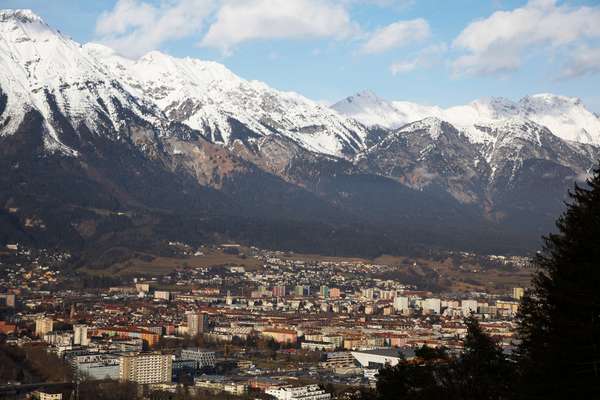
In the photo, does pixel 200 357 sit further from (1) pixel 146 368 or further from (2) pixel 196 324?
(2) pixel 196 324

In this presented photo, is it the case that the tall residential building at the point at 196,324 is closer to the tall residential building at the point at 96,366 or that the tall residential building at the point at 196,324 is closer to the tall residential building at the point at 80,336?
the tall residential building at the point at 80,336

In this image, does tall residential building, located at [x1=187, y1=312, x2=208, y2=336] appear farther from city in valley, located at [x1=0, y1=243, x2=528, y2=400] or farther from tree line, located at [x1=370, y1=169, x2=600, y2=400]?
tree line, located at [x1=370, y1=169, x2=600, y2=400]

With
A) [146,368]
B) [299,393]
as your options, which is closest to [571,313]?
[299,393]

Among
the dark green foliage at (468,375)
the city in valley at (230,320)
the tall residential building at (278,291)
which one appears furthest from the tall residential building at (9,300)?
the dark green foliage at (468,375)

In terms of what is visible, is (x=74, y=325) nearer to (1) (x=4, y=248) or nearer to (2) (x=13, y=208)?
(1) (x=4, y=248)

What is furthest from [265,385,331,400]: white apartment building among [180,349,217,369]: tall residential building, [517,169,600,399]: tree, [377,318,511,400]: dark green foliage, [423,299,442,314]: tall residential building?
[423,299,442,314]: tall residential building

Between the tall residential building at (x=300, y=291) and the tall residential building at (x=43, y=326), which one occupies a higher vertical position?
the tall residential building at (x=300, y=291)
